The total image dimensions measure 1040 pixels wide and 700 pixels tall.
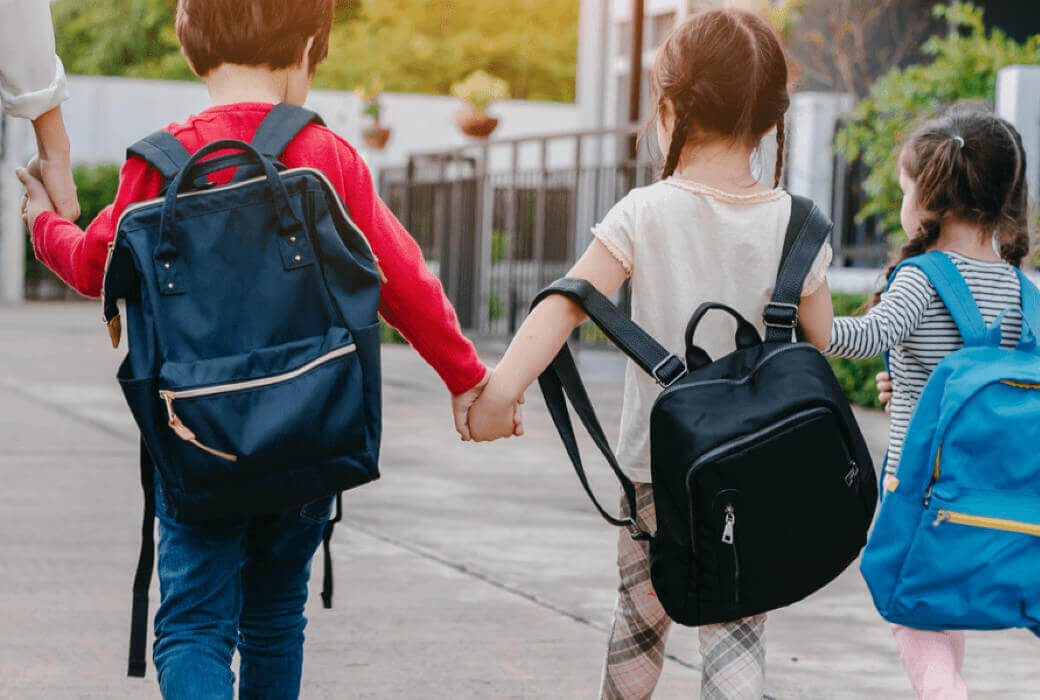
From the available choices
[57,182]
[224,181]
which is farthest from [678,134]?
[57,182]

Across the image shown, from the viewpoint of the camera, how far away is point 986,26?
→ 48.6 feet

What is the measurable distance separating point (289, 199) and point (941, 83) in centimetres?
872

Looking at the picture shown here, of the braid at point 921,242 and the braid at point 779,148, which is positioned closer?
the braid at point 779,148

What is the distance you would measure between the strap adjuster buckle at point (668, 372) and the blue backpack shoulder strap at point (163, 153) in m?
0.90

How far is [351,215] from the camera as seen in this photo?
2.79 m

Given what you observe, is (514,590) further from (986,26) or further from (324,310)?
(986,26)

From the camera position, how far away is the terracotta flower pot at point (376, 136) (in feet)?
70.2

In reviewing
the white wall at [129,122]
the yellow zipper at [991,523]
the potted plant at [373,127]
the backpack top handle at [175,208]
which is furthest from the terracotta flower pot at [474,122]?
the backpack top handle at [175,208]

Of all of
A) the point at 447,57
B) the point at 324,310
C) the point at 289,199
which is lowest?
the point at 447,57

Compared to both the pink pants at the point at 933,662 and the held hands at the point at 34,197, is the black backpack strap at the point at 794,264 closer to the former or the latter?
the pink pants at the point at 933,662

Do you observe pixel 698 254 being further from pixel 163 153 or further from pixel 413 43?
pixel 413 43

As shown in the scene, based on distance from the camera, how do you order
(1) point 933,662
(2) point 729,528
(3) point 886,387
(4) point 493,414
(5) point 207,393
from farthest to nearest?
(3) point 886,387, (1) point 933,662, (4) point 493,414, (2) point 729,528, (5) point 207,393

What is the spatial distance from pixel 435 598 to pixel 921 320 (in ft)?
7.58

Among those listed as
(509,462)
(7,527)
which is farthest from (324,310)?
(509,462)
